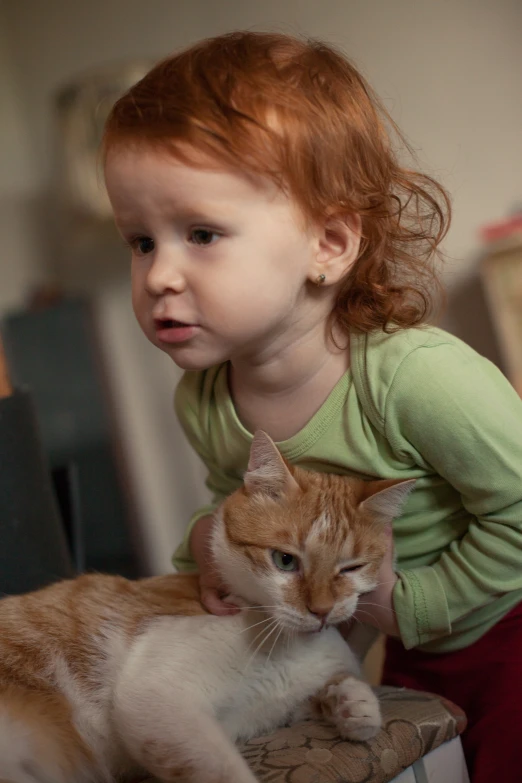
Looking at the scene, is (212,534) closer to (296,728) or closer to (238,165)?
(296,728)

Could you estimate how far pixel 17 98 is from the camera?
3.12 metres

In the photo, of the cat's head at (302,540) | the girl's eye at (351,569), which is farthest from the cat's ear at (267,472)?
the girl's eye at (351,569)

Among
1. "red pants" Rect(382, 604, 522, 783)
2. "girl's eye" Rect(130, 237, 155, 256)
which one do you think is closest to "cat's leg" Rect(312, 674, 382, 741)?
"red pants" Rect(382, 604, 522, 783)

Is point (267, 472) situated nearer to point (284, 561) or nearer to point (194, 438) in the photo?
point (284, 561)

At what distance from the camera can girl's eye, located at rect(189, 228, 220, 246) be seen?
90cm

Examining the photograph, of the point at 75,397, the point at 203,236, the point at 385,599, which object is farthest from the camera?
the point at 75,397

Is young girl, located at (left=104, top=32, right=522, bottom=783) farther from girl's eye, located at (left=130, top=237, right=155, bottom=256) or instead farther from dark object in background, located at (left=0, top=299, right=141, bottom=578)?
dark object in background, located at (left=0, top=299, right=141, bottom=578)

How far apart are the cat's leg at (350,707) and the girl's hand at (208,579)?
149mm

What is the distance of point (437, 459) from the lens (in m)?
0.98

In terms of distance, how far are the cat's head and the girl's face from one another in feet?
0.49

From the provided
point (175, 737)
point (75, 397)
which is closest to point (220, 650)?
point (175, 737)

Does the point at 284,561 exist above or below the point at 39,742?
above

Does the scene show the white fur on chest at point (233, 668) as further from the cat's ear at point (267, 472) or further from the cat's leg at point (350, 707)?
the cat's ear at point (267, 472)

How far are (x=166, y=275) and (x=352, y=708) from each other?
0.53 metres
